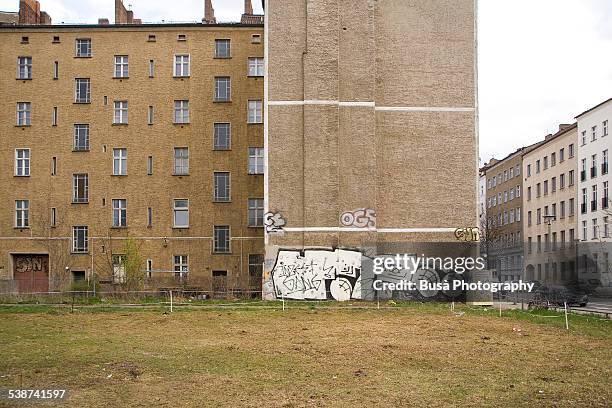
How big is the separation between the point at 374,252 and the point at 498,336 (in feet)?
62.4

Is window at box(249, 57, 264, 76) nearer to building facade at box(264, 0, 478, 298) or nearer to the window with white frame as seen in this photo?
the window with white frame

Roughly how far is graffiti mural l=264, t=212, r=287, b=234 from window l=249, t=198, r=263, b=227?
9051 mm

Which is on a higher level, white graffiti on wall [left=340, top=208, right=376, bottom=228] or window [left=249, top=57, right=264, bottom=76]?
window [left=249, top=57, right=264, bottom=76]

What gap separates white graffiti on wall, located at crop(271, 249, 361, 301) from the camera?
128 ft

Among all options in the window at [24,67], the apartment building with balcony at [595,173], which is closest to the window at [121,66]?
the window at [24,67]

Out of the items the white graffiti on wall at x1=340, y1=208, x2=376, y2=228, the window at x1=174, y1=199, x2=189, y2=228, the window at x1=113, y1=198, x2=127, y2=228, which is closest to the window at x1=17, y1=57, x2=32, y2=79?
the window at x1=113, y1=198, x2=127, y2=228

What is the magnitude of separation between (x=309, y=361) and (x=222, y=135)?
3537 centimetres

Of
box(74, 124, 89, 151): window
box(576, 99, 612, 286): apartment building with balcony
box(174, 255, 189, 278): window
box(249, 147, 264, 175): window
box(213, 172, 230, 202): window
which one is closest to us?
box(174, 255, 189, 278): window

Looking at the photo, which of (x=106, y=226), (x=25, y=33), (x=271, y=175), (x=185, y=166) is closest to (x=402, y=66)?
(x=271, y=175)

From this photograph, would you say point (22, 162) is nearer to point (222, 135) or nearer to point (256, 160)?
point (222, 135)

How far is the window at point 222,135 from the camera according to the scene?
49.5 meters

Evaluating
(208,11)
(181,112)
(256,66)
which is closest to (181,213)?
(181,112)

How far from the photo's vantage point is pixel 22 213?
160 feet

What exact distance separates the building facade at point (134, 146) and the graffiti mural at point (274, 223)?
29.2 feet
